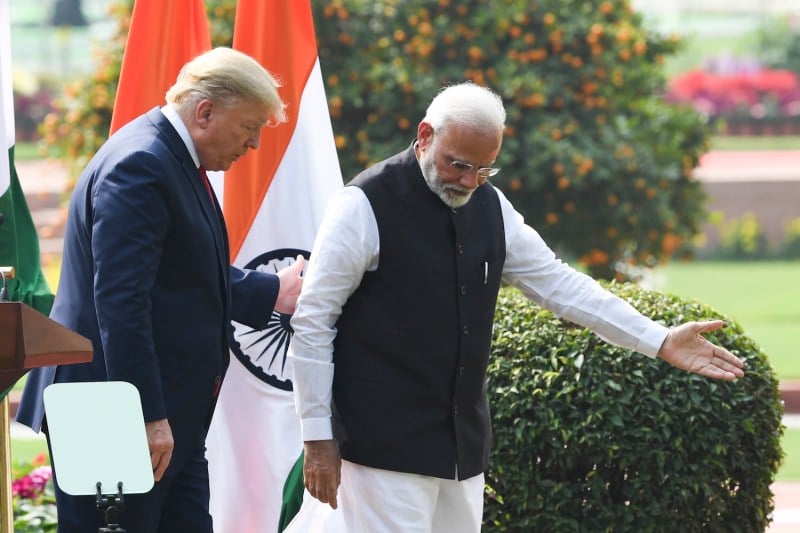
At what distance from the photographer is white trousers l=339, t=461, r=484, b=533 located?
11.5ft

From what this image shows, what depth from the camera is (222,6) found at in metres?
8.98

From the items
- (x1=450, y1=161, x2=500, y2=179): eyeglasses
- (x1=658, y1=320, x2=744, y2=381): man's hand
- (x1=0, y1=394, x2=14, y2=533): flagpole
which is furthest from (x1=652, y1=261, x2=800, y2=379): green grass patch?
(x1=450, y1=161, x2=500, y2=179): eyeglasses

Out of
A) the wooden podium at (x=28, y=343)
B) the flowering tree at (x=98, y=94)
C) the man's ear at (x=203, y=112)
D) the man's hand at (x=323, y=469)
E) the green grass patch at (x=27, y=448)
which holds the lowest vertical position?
the green grass patch at (x=27, y=448)

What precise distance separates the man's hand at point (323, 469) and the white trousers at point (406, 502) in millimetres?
94

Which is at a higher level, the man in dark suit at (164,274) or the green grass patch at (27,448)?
the man in dark suit at (164,274)

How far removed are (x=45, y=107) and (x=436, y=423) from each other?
3058 cm

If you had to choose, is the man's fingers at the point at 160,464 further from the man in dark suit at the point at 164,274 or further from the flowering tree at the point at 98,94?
the flowering tree at the point at 98,94

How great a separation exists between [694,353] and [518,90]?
547 centimetres

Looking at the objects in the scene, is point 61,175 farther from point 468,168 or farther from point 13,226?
point 468,168

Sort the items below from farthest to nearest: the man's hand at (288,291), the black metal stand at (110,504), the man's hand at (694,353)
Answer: the man's hand at (288,291) < the man's hand at (694,353) < the black metal stand at (110,504)

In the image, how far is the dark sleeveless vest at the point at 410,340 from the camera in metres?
3.51

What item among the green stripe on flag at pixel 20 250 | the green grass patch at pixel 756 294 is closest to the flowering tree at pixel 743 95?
the green grass patch at pixel 756 294

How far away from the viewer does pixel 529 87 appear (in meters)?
9.07

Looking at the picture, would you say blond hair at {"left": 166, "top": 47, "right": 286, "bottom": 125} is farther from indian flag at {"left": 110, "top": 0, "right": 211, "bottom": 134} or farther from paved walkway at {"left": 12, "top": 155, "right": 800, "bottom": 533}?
paved walkway at {"left": 12, "top": 155, "right": 800, "bottom": 533}
